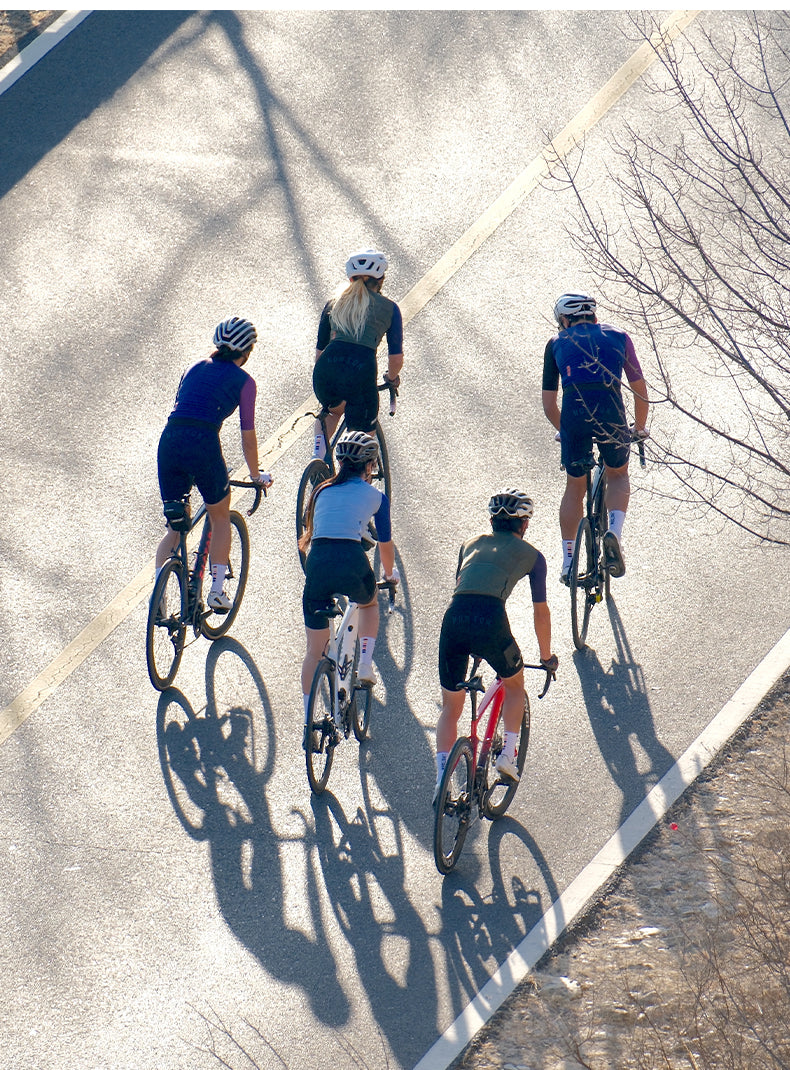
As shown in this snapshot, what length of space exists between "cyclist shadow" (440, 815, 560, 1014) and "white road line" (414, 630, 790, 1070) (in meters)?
0.07

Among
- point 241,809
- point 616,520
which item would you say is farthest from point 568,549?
point 241,809

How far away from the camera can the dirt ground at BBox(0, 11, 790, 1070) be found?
20.6ft

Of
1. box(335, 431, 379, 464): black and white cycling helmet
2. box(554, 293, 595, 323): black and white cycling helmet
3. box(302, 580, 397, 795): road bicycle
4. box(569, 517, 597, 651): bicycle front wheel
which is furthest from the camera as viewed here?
box(569, 517, 597, 651): bicycle front wheel

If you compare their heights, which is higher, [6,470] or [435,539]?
[6,470]

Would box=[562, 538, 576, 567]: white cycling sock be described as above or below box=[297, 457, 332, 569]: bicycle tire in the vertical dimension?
below

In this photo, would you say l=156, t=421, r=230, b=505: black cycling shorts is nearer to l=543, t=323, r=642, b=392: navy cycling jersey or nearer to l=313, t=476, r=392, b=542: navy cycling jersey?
l=313, t=476, r=392, b=542: navy cycling jersey

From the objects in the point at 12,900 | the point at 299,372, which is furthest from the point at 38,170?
the point at 12,900

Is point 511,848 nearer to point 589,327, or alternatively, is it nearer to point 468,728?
point 468,728

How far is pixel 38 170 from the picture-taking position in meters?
14.1

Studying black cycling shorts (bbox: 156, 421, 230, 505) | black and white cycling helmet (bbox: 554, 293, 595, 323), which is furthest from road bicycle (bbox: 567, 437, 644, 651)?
black cycling shorts (bbox: 156, 421, 230, 505)

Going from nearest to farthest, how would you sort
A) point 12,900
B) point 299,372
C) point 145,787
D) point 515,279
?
point 12,900 < point 145,787 < point 299,372 < point 515,279

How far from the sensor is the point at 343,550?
7.96m

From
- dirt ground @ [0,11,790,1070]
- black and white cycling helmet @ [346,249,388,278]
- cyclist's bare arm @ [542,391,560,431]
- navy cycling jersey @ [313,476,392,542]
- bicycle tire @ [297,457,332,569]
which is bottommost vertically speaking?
dirt ground @ [0,11,790,1070]

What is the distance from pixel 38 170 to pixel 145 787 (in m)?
8.31
